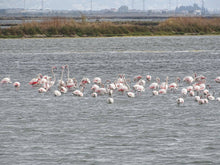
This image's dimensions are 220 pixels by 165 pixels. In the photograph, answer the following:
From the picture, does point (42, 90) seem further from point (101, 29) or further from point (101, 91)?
point (101, 29)

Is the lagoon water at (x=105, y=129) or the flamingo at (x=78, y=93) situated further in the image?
the flamingo at (x=78, y=93)

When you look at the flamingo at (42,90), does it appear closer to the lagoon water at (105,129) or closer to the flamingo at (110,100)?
the lagoon water at (105,129)

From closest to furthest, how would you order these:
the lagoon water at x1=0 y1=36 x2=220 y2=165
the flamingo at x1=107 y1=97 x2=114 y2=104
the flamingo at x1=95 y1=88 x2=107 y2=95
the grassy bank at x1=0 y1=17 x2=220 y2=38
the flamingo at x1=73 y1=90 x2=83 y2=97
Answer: the lagoon water at x1=0 y1=36 x2=220 y2=165 < the flamingo at x1=107 y1=97 x2=114 y2=104 < the flamingo at x1=73 y1=90 x2=83 y2=97 < the flamingo at x1=95 y1=88 x2=107 y2=95 < the grassy bank at x1=0 y1=17 x2=220 y2=38

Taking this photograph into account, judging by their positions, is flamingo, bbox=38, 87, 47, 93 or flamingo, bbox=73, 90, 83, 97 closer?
flamingo, bbox=73, 90, 83, 97

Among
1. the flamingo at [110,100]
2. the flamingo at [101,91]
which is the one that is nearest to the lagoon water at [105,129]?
the flamingo at [110,100]

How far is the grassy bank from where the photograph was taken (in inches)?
3024

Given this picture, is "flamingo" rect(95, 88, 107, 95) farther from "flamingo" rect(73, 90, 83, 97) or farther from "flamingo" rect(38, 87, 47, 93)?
"flamingo" rect(38, 87, 47, 93)

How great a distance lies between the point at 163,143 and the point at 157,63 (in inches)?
1032

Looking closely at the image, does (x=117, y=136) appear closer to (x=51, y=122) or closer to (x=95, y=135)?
(x=95, y=135)

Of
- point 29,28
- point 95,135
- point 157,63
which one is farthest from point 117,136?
point 29,28

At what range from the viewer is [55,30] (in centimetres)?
7756

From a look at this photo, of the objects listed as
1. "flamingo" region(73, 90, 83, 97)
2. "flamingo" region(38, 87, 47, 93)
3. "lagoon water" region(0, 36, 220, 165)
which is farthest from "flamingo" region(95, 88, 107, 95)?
"flamingo" region(38, 87, 47, 93)

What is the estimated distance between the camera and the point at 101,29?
263 feet

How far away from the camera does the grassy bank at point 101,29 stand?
7681 cm
